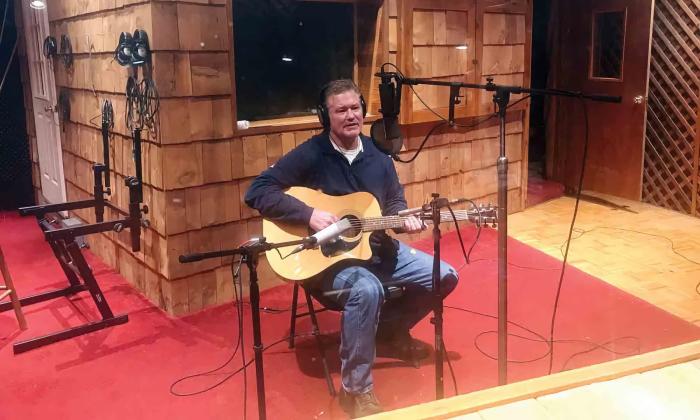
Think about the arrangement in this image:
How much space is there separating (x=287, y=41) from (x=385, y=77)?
1.12 m

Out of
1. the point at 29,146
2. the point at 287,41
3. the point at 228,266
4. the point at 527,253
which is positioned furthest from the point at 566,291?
the point at 29,146

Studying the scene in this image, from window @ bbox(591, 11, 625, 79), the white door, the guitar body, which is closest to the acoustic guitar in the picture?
the guitar body

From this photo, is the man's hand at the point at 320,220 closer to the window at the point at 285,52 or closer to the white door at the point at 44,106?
the window at the point at 285,52

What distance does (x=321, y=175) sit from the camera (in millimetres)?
2316

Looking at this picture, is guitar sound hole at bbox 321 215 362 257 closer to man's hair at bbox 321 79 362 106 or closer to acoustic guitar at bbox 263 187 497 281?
acoustic guitar at bbox 263 187 497 281

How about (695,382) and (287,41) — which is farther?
(287,41)

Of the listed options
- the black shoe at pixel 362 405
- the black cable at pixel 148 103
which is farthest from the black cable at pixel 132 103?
the black shoe at pixel 362 405

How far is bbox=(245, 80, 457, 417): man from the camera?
2055 mm

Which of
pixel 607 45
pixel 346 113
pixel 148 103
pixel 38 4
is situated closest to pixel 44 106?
pixel 38 4

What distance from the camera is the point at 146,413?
83.3 inches

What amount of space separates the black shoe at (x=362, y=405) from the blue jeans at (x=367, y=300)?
19 mm

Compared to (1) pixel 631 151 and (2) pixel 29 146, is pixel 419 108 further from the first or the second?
(2) pixel 29 146

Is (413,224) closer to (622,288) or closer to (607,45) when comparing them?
(622,288)

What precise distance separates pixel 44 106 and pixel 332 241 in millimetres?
3106
